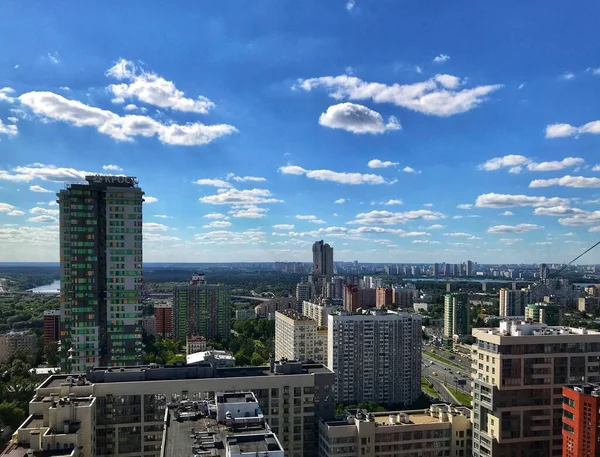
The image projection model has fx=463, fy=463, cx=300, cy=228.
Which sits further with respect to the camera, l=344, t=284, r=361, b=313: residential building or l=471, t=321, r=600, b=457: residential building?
l=344, t=284, r=361, b=313: residential building

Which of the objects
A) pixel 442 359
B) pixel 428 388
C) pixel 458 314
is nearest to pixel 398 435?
pixel 428 388

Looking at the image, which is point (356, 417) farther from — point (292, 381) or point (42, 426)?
point (42, 426)

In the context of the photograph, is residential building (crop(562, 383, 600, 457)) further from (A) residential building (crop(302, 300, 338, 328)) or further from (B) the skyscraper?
(A) residential building (crop(302, 300, 338, 328))

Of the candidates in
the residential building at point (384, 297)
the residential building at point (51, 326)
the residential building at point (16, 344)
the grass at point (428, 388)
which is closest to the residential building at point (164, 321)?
the residential building at point (51, 326)

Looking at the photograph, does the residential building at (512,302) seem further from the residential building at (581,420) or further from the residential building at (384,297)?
the residential building at (581,420)

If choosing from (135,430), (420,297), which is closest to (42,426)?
(135,430)

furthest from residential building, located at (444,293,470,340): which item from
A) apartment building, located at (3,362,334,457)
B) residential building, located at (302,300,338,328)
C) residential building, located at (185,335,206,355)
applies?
apartment building, located at (3,362,334,457)
